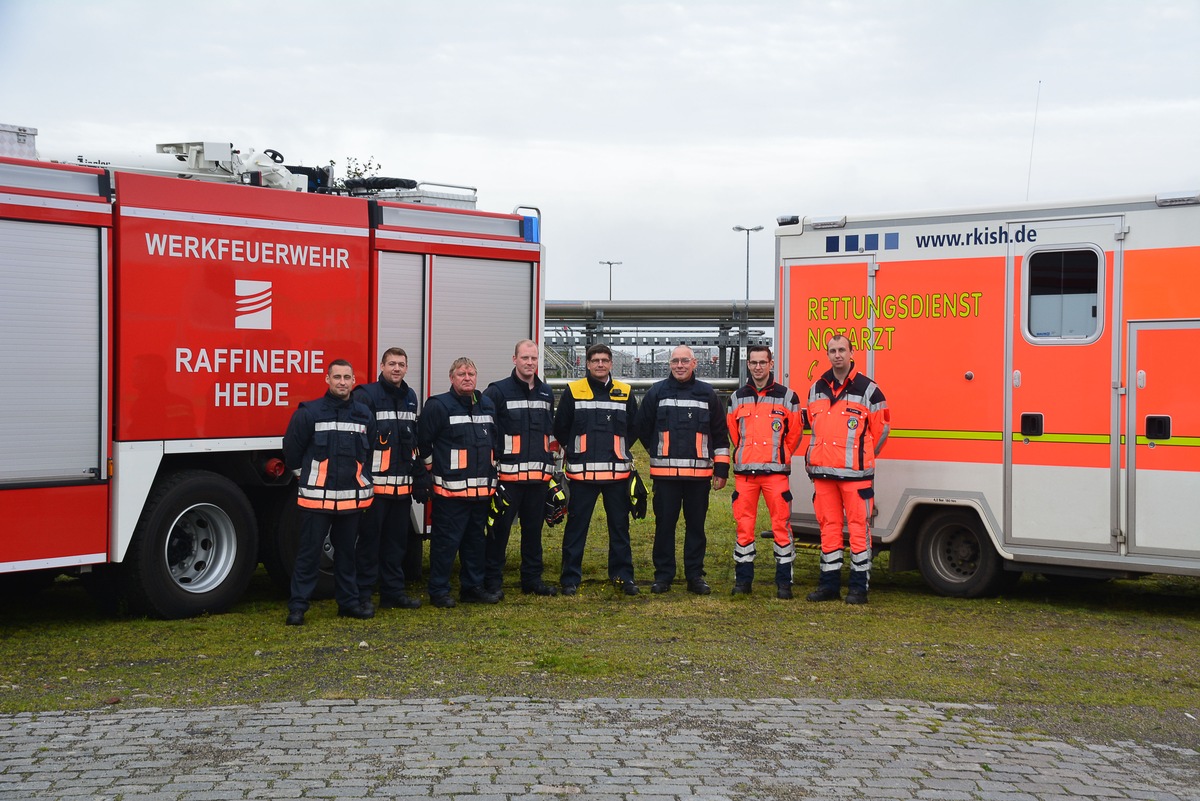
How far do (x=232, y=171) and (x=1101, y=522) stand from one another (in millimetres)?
6483

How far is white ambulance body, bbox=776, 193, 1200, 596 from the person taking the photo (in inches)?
338

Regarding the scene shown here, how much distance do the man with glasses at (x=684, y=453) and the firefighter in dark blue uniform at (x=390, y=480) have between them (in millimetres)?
1773

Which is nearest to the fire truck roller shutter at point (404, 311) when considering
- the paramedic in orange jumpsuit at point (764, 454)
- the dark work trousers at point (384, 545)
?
the dark work trousers at point (384, 545)

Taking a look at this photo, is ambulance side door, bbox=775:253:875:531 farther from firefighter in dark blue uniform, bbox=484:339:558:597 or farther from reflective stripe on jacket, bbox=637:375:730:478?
firefighter in dark blue uniform, bbox=484:339:558:597

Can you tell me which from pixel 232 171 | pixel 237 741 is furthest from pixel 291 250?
pixel 237 741

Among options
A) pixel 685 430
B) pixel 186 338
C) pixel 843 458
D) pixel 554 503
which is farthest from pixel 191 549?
pixel 843 458

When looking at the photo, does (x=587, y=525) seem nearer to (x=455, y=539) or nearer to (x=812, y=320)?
(x=455, y=539)

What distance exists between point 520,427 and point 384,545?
4.14ft

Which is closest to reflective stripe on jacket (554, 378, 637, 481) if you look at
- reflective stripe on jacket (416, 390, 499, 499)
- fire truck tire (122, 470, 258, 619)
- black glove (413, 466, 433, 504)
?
reflective stripe on jacket (416, 390, 499, 499)

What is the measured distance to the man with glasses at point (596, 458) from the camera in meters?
9.49

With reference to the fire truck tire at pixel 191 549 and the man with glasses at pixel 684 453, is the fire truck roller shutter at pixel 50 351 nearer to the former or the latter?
the fire truck tire at pixel 191 549

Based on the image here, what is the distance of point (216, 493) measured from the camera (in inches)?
338

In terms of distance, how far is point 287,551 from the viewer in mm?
9234

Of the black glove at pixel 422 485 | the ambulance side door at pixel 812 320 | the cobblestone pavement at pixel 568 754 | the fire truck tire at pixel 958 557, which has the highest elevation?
the ambulance side door at pixel 812 320
